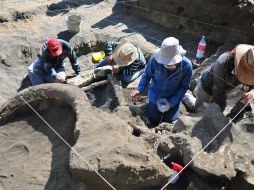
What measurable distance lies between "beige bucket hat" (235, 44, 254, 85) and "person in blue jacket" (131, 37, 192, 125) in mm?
993

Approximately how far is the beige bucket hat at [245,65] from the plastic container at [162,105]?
1.66m

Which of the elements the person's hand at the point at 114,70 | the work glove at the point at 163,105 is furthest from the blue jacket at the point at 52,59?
the work glove at the point at 163,105

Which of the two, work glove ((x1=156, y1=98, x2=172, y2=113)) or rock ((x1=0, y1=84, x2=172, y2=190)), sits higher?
rock ((x1=0, y1=84, x2=172, y2=190))

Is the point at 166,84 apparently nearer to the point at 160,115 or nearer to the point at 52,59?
the point at 160,115

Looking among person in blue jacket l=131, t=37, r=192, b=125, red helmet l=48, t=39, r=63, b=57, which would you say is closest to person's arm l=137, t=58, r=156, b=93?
person in blue jacket l=131, t=37, r=192, b=125

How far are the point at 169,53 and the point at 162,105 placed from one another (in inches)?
41.3

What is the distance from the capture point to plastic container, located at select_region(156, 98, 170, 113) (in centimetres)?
579

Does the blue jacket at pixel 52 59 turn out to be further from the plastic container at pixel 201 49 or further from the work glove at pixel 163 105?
the plastic container at pixel 201 49

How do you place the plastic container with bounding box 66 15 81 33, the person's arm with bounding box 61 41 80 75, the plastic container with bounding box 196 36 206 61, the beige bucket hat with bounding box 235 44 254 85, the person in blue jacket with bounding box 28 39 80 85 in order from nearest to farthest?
the beige bucket hat with bounding box 235 44 254 85, the person in blue jacket with bounding box 28 39 80 85, the person's arm with bounding box 61 41 80 75, the plastic container with bounding box 196 36 206 61, the plastic container with bounding box 66 15 81 33

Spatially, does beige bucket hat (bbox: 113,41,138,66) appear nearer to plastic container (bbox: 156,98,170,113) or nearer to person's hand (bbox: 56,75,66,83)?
person's hand (bbox: 56,75,66,83)

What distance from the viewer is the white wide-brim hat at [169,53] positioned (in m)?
5.00

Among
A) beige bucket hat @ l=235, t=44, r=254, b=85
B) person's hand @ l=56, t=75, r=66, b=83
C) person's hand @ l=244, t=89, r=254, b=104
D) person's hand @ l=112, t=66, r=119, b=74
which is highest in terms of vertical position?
beige bucket hat @ l=235, t=44, r=254, b=85

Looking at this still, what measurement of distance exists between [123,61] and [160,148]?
275 cm

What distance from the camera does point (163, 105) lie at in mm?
5777
